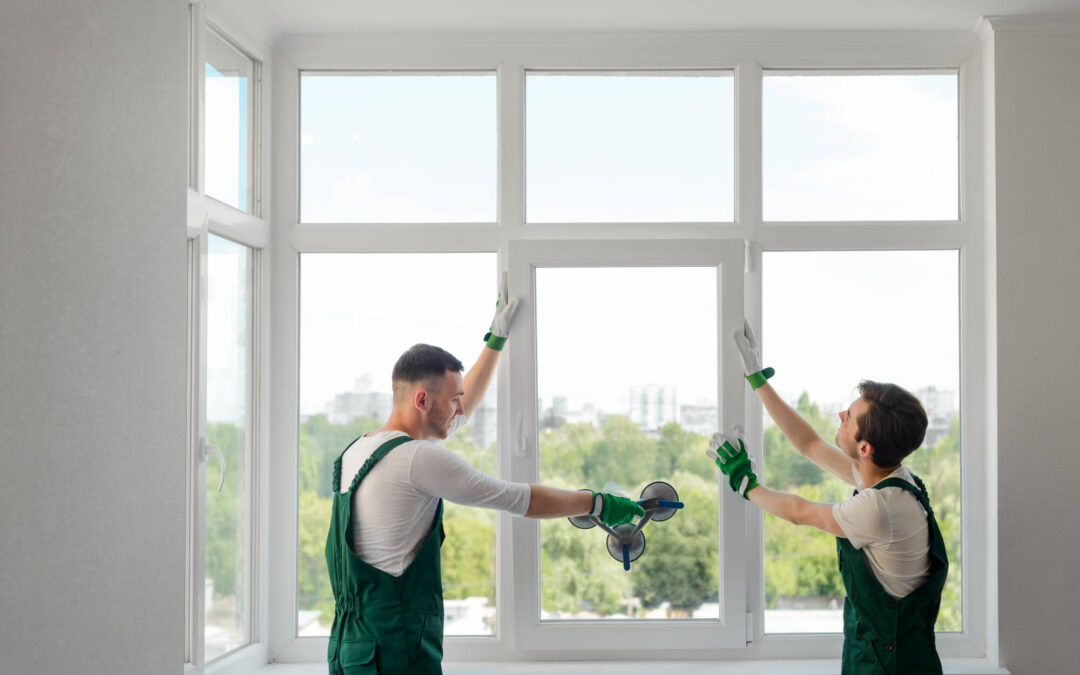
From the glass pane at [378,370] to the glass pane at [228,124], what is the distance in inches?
13.4

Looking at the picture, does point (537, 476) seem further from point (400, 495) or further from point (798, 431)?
point (798, 431)

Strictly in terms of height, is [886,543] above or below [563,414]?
below

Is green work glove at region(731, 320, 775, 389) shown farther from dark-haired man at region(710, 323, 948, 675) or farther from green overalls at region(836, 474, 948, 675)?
green overalls at region(836, 474, 948, 675)

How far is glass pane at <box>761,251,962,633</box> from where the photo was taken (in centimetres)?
284

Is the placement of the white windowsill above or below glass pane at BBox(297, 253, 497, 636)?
below

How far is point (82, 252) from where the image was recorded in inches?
62.7

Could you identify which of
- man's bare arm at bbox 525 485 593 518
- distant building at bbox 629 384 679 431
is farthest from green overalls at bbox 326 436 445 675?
distant building at bbox 629 384 679 431

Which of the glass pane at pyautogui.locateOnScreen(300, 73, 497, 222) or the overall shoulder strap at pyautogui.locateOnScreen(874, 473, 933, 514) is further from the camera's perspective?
the glass pane at pyautogui.locateOnScreen(300, 73, 497, 222)

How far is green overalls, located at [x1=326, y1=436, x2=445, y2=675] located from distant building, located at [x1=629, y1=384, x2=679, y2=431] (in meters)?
0.84

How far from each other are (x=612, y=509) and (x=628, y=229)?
92 centimetres

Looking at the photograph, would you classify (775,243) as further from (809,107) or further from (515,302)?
(515,302)

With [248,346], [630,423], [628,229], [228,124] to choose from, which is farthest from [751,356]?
[228,124]

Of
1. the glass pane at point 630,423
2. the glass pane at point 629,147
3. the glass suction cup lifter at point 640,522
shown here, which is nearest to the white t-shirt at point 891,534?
the glass suction cup lifter at point 640,522

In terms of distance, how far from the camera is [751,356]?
276 centimetres
